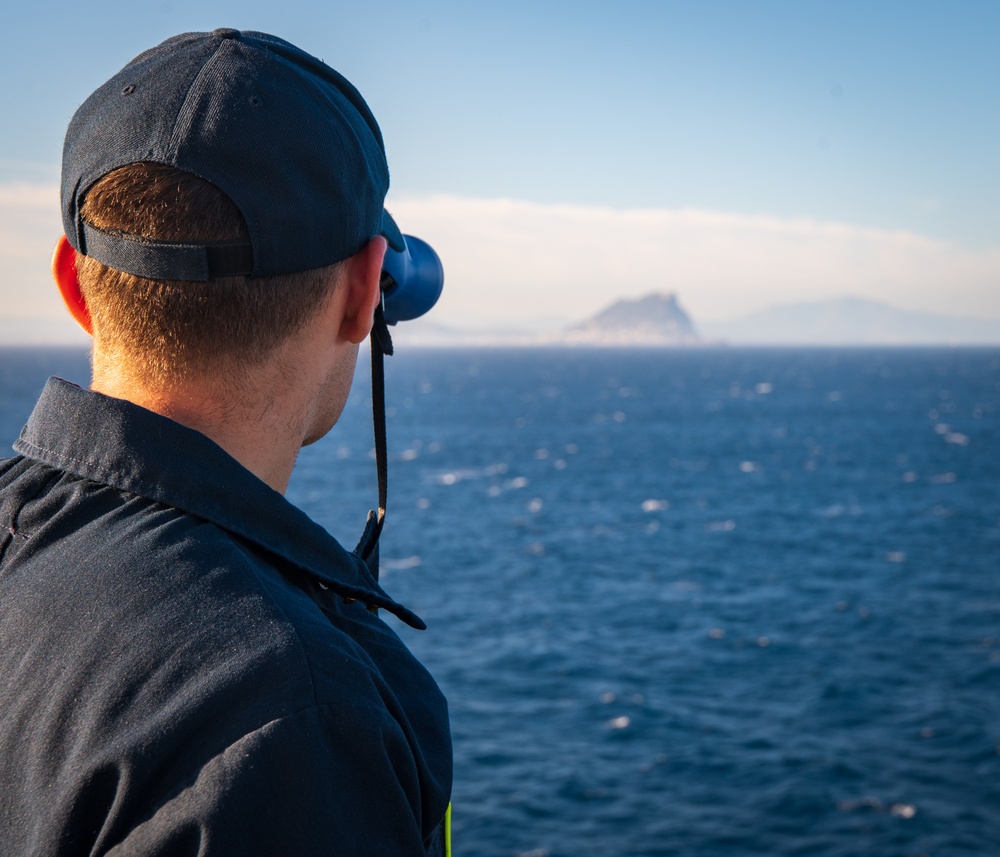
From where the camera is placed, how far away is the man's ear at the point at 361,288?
1658mm

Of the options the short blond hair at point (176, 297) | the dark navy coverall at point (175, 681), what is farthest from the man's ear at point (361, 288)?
the dark navy coverall at point (175, 681)

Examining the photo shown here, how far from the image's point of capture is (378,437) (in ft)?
6.98

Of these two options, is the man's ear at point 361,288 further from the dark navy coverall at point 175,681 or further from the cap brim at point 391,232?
the dark navy coverall at point 175,681

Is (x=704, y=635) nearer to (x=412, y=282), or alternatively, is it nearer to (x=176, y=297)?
(x=412, y=282)

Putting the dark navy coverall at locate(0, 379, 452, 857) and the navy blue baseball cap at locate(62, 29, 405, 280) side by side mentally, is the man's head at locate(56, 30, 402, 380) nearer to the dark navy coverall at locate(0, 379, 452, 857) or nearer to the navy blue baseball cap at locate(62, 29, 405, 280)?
the navy blue baseball cap at locate(62, 29, 405, 280)

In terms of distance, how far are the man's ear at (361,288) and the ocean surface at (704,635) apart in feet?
58.7

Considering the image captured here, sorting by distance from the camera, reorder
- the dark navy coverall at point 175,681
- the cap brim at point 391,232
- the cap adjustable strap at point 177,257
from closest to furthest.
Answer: the dark navy coverall at point 175,681 → the cap adjustable strap at point 177,257 → the cap brim at point 391,232

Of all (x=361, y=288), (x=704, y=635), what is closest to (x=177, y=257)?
(x=361, y=288)

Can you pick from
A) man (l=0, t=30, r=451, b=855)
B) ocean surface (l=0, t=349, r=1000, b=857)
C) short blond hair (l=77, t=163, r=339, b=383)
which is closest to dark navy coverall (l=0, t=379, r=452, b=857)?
man (l=0, t=30, r=451, b=855)

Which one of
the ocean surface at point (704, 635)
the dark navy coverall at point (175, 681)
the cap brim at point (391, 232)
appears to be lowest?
the ocean surface at point (704, 635)

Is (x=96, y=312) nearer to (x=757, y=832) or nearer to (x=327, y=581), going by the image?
(x=327, y=581)

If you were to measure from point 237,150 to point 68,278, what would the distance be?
0.43 metres

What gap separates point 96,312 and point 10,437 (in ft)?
225

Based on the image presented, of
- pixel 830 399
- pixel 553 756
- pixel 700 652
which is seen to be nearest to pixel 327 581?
pixel 553 756
